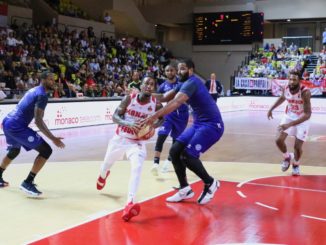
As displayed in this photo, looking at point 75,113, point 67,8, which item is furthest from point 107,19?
point 75,113

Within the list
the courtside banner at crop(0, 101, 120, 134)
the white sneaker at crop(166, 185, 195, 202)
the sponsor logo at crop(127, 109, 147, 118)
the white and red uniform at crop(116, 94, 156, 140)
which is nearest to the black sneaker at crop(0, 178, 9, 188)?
the white and red uniform at crop(116, 94, 156, 140)

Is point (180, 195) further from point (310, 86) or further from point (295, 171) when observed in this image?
point (310, 86)

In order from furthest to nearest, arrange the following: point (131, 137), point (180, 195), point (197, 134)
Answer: point (180, 195) < point (197, 134) < point (131, 137)

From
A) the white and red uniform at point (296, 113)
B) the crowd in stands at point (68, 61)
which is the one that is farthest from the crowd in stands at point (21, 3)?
the white and red uniform at point (296, 113)

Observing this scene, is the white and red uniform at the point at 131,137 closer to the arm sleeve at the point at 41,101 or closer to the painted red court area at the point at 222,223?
the painted red court area at the point at 222,223

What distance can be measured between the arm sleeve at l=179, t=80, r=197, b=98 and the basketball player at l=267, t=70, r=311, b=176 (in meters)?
2.73

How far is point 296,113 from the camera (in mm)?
8125

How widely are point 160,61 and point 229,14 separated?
5.53m

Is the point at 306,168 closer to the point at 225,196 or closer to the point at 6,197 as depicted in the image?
the point at 225,196

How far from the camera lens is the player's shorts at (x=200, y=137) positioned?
5.92 m

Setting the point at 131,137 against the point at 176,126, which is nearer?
the point at 131,137

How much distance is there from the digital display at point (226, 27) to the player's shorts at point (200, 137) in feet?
87.4

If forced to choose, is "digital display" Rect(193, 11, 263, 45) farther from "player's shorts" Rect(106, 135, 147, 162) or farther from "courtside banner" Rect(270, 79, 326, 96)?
"player's shorts" Rect(106, 135, 147, 162)

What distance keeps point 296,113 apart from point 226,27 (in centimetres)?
2485
